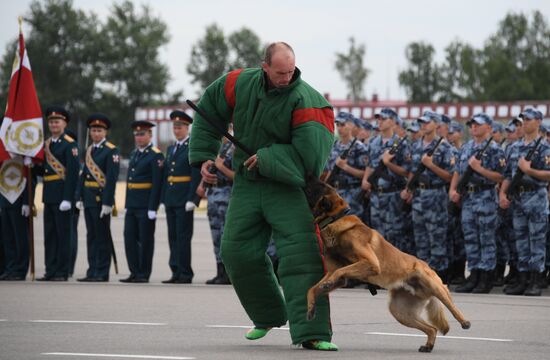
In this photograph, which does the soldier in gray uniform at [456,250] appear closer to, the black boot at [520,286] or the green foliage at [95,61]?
the black boot at [520,286]

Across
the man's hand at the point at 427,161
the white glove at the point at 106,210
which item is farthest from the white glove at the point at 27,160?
the man's hand at the point at 427,161

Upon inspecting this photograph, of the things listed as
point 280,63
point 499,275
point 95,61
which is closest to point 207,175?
point 280,63

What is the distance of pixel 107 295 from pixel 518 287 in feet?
14.1

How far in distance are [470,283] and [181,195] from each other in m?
3.47

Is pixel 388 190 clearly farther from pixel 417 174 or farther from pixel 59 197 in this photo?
pixel 59 197

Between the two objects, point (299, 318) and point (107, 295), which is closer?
point (299, 318)

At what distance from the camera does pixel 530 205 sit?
1382cm

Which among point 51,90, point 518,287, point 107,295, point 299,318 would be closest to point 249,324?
point 299,318

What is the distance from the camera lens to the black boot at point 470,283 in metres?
14.2

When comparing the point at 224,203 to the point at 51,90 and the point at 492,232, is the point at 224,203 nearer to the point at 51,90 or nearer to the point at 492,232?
the point at 492,232

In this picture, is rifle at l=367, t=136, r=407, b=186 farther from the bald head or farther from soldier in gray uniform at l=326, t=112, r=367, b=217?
the bald head

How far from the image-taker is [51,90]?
293ft

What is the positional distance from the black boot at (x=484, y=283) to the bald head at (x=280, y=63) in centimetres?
611

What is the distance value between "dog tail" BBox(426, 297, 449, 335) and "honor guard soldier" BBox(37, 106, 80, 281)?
23.2 ft
